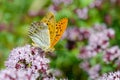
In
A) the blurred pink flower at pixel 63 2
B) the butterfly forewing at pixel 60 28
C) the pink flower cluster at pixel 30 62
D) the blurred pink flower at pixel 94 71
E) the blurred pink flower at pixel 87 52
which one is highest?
the blurred pink flower at pixel 63 2

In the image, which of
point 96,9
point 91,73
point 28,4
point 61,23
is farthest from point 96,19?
point 61,23

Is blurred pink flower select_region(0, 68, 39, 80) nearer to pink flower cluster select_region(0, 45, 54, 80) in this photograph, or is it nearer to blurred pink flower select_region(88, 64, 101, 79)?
pink flower cluster select_region(0, 45, 54, 80)

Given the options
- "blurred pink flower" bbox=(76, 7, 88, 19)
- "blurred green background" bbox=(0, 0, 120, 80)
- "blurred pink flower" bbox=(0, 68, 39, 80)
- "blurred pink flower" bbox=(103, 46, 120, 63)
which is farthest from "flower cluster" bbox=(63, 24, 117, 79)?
"blurred pink flower" bbox=(0, 68, 39, 80)

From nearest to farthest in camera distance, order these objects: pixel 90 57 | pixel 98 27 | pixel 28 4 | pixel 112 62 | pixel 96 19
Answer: pixel 112 62 < pixel 90 57 < pixel 98 27 < pixel 96 19 < pixel 28 4

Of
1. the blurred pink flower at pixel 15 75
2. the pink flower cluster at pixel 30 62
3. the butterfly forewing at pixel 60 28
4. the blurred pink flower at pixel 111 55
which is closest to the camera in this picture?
the blurred pink flower at pixel 15 75

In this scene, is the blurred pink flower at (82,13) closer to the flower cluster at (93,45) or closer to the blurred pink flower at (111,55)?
the flower cluster at (93,45)

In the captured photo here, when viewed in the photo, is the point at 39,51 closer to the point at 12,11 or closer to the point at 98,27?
the point at 98,27

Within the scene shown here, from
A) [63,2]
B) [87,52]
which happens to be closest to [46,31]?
[87,52]

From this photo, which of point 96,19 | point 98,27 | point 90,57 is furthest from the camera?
point 96,19

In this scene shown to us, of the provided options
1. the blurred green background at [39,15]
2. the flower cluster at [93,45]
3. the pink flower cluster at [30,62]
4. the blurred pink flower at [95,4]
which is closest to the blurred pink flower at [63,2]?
the blurred green background at [39,15]
